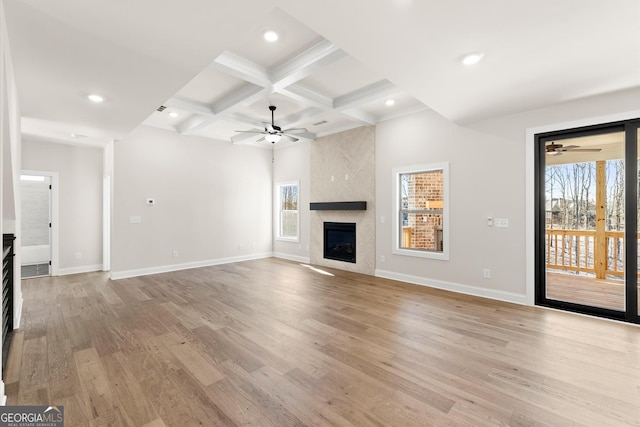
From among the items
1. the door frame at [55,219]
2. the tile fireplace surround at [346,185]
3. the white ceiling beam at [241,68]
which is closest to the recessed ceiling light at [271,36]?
the white ceiling beam at [241,68]

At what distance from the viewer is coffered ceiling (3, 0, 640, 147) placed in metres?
1.95

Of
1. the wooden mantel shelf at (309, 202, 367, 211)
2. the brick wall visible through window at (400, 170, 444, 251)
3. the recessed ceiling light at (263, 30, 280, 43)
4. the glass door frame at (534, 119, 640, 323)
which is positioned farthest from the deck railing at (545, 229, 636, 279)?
the recessed ceiling light at (263, 30, 280, 43)

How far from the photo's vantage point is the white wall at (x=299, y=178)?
716cm

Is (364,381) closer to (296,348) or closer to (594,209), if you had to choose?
(296,348)

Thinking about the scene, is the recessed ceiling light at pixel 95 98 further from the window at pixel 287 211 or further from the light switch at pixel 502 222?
the light switch at pixel 502 222

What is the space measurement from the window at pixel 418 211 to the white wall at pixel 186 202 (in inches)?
150

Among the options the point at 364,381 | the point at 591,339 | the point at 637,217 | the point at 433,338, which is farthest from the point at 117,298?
the point at 637,217

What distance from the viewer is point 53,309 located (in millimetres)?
3850

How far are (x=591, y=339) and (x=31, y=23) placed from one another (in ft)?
17.9

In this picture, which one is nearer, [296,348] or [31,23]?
[31,23]

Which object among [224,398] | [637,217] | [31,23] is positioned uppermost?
[31,23]

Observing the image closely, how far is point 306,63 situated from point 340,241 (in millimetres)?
3946

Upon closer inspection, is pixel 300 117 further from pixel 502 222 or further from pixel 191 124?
pixel 502 222

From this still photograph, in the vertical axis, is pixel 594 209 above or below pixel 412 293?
above
